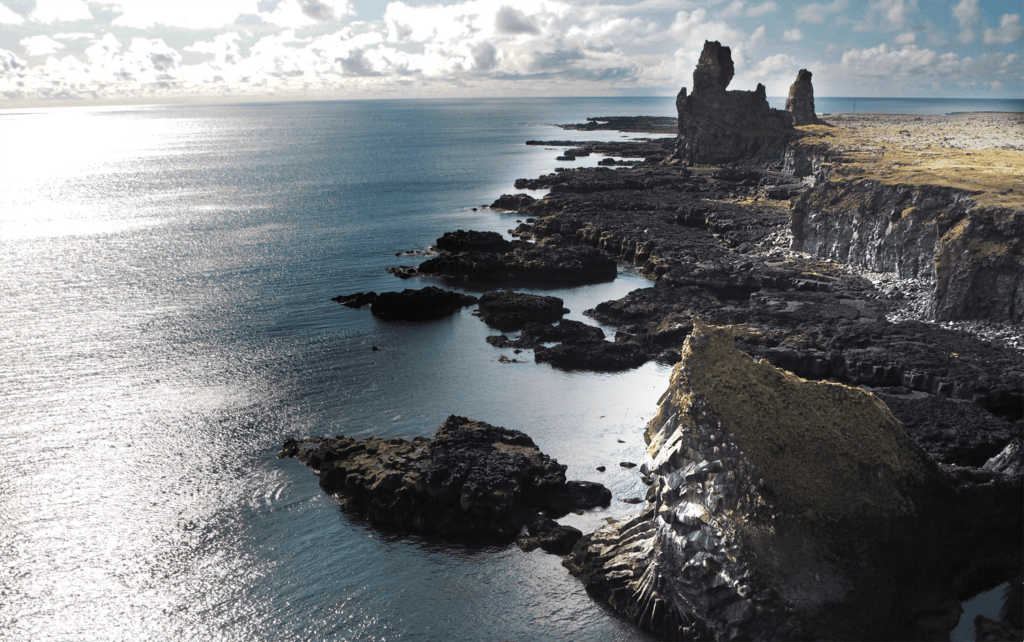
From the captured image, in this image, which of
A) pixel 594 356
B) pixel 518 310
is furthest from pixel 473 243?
pixel 594 356

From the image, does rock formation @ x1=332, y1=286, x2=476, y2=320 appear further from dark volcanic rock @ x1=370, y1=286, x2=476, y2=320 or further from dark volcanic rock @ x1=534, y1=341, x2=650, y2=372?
dark volcanic rock @ x1=534, y1=341, x2=650, y2=372

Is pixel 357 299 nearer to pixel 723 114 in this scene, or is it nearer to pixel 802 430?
pixel 802 430

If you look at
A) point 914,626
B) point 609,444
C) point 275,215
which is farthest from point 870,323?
point 275,215

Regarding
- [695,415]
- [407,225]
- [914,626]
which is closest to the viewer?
[914,626]

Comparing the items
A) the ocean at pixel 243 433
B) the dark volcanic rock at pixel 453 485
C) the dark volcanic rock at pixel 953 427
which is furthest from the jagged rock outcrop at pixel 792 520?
the dark volcanic rock at pixel 953 427

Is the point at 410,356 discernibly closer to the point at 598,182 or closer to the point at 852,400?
the point at 852,400

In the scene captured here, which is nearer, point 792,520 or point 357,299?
point 792,520

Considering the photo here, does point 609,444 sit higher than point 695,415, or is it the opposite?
point 695,415
